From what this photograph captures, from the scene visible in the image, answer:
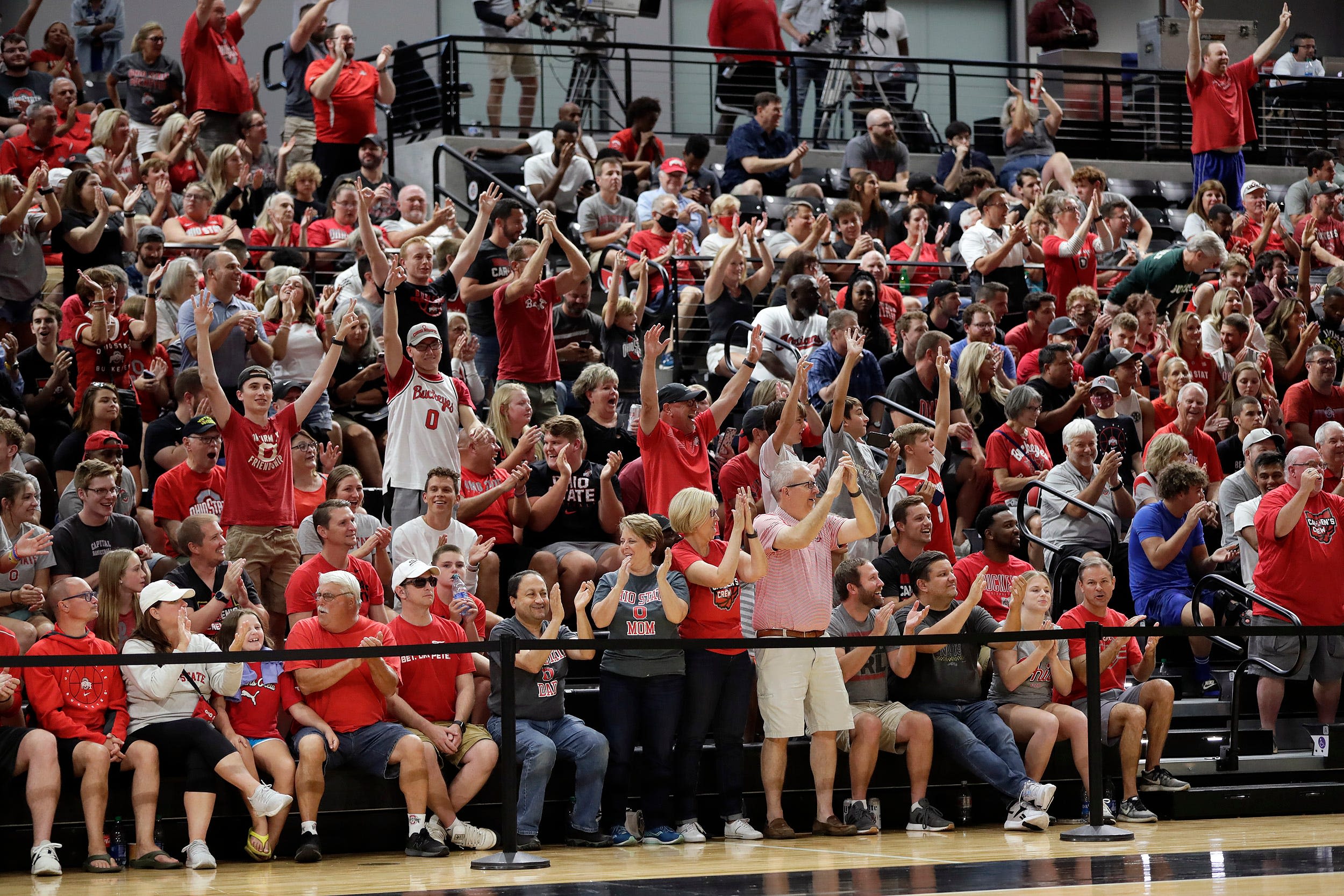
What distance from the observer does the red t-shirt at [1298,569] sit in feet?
34.1

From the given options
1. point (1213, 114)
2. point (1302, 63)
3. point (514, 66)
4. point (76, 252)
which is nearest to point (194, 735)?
point (76, 252)

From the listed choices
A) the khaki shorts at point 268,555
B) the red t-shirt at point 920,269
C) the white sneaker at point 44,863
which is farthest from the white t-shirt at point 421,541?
the red t-shirt at point 920,269

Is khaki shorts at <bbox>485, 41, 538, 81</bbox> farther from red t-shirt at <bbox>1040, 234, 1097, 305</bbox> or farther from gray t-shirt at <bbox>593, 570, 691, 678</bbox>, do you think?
gray t-shirt at <bbox>593, 570, 691, 678</bbox>

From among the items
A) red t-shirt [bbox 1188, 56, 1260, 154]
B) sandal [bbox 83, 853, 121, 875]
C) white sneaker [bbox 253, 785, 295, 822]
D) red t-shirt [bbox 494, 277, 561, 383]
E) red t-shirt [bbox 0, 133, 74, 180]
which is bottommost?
sandal [bbox 83, 853, 121, 875]

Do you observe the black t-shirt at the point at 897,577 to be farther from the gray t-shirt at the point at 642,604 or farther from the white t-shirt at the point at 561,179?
the white t-shirt at the point at 561,179

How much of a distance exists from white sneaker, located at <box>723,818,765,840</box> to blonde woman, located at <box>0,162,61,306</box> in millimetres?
6153

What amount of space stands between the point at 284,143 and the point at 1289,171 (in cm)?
1181

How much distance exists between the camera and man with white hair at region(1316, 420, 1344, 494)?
11.6 metres

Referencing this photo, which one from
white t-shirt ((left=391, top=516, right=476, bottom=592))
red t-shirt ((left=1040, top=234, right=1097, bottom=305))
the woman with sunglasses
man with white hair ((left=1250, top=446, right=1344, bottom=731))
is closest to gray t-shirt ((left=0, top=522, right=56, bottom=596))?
the woman with sunglasses

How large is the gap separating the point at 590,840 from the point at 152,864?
6.51 ft

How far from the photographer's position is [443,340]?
37.0ft

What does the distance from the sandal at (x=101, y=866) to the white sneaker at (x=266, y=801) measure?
2.02 feet

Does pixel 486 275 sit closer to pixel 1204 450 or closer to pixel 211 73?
pixel 211 73

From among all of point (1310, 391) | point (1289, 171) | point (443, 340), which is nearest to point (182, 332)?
point (443, 340)
